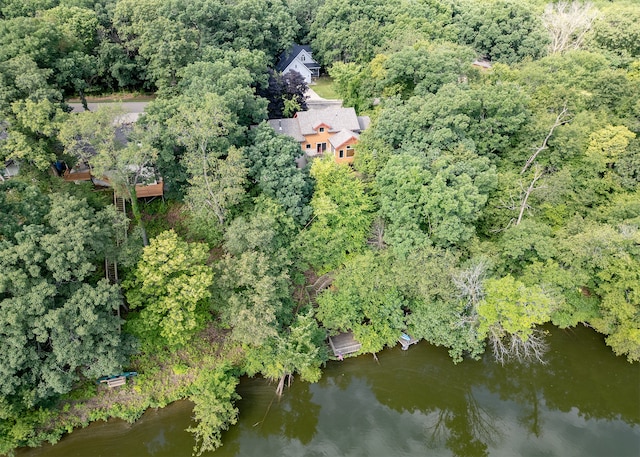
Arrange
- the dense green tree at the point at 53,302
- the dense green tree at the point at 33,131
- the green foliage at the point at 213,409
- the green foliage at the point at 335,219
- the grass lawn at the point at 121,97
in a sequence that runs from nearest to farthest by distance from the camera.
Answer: the dense green tree at the point at 53,302 < the green foliage at the point at 213,409 < the dense green tree at the point at 33,131 < the green foliage at the point at 335,219 < the grass lawn at the point at 121,97

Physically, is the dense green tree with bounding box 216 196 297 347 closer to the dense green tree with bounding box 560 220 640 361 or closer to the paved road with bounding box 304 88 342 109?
the dense green tree with bounding box 560 220 640 361

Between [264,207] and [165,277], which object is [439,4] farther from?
[165,277]

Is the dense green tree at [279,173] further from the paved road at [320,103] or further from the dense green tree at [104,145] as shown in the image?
the paved road at [320,103]

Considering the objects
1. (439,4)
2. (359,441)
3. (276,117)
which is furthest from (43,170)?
(439,4)

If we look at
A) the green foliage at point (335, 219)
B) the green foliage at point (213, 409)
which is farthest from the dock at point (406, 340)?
the green foliage at point (213, 409)

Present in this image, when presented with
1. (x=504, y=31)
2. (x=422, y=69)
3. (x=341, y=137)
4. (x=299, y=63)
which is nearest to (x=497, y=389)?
(x=341, y=137)

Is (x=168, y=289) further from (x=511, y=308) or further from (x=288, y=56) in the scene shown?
(x=288, y=56)
